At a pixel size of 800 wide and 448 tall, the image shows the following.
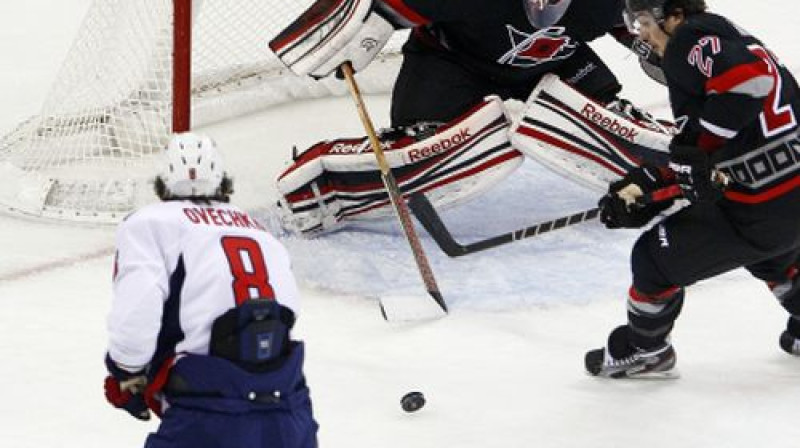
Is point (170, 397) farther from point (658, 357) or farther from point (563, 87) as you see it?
point (563, 87)

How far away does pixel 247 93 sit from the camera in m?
4.39

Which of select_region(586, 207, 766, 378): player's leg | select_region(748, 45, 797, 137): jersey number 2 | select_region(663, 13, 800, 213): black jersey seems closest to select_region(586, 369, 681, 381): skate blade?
select_region(586, 207, 766, 378): player's leg

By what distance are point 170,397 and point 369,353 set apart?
0.94 metres

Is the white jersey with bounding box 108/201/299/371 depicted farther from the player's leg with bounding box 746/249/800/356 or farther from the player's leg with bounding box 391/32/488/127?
the player's leg with bounding box 391/32/488/127

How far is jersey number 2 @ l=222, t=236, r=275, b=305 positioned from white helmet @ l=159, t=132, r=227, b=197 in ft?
0.33

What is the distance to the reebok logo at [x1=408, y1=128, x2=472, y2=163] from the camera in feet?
11.5

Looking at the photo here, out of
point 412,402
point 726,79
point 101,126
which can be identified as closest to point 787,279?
point 726,79

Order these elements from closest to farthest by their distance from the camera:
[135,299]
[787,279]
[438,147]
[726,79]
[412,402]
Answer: [135,299] < [726,79] < [412,402] < [787,279] < [438,147]

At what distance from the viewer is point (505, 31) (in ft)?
11.5

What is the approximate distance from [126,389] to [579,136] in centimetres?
164

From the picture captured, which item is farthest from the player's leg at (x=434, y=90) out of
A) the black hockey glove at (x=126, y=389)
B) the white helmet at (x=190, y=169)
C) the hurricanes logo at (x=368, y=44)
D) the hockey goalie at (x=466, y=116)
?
the black hockey glove at (x=126, y=389)

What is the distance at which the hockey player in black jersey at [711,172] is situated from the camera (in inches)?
102

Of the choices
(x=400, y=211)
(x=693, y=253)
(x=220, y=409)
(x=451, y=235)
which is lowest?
(x=451, y=235)

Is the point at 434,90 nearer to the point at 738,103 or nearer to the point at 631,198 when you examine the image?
the point at 631,198
